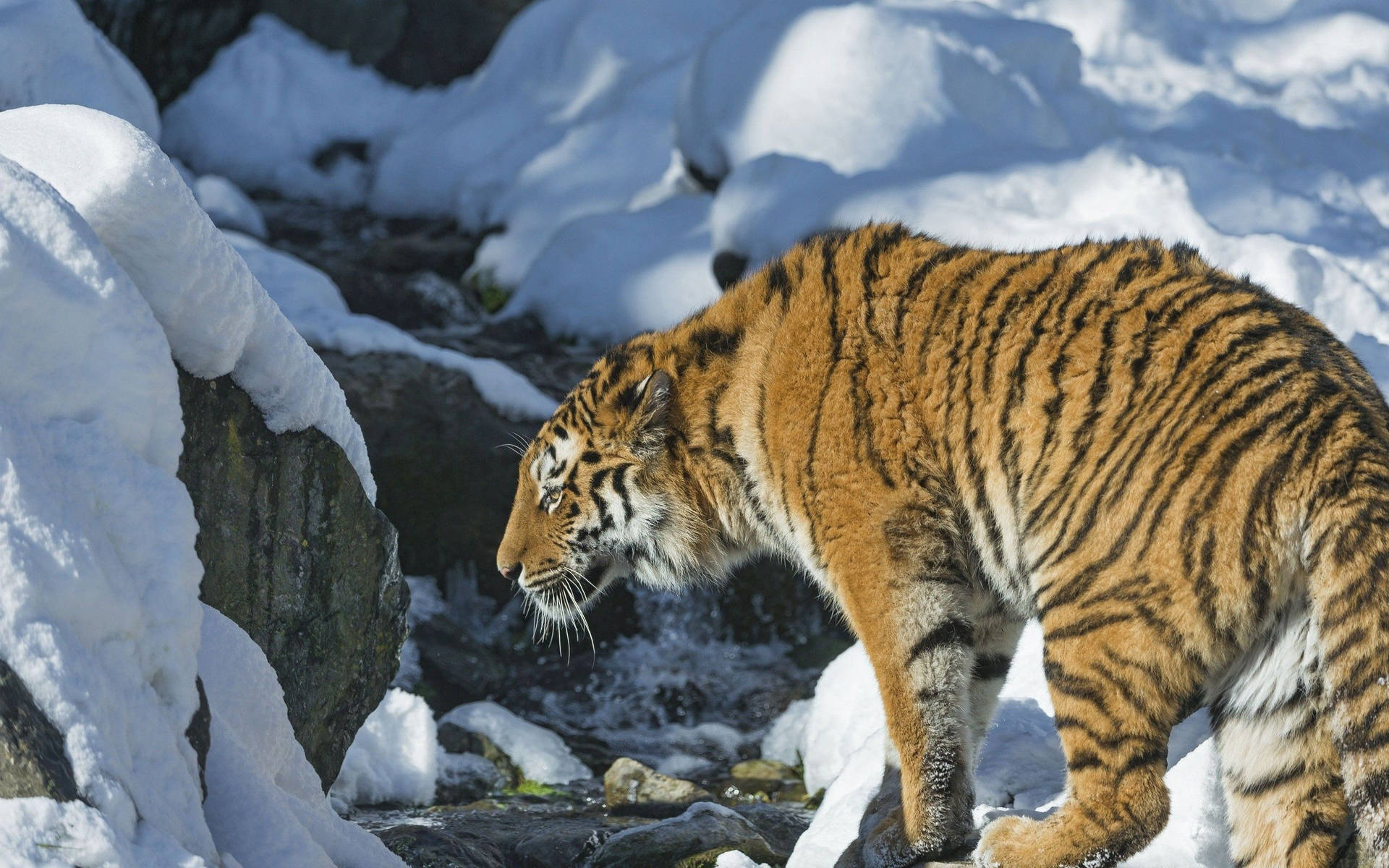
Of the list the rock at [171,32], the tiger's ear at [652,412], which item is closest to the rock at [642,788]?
the tiger's ear at [652,412]

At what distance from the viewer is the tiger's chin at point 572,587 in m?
4.04

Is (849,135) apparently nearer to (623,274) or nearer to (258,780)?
(623,274)

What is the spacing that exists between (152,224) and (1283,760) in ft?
8.05

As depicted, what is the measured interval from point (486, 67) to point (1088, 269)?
39.5ft

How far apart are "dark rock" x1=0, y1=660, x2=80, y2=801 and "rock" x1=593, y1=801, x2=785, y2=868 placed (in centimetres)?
208

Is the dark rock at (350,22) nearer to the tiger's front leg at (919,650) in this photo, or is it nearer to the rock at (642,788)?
the rock at (642,788)

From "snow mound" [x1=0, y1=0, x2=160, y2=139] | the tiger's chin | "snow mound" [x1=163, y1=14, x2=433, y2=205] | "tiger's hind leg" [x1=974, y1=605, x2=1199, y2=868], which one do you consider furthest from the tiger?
"snow mound" [x1=163, y1=14, x2=433, y2=205]

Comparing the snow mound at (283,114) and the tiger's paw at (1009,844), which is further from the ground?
the tiger's paw at (1009,844)

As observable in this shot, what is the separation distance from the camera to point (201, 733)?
214cm

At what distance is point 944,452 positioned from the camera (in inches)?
127

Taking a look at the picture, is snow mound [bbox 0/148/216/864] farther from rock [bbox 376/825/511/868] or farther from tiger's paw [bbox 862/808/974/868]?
tiger's paw [bbox 862/808/974/868]

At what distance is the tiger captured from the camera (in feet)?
8.73

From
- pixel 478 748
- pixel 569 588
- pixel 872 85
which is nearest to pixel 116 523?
pixel 569 588

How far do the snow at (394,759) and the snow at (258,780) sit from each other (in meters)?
2.11
